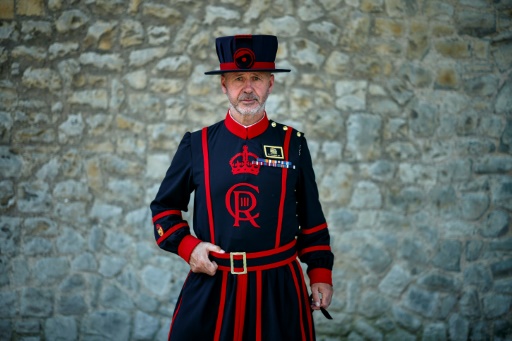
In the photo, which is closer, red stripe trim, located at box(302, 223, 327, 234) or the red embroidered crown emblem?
the red embroidered crown emblem

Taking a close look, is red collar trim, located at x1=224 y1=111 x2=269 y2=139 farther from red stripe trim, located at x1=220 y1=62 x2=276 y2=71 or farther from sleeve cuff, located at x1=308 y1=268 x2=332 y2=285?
sleeve cuff, located at x1=308 y1=268 x2=332 y2=285

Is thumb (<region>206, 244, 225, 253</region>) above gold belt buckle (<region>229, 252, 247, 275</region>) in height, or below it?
above

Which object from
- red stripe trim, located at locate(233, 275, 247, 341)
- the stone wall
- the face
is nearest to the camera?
red stripe trim, located at locate(233, 275, 247, 341)

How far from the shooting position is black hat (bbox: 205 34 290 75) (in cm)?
195

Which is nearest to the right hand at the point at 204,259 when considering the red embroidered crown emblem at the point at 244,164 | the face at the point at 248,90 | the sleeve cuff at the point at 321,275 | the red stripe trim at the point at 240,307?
the red stripe trim at the point at 240,307

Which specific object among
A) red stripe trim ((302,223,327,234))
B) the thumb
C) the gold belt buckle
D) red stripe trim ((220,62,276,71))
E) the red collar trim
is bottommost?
the gold belt buckle

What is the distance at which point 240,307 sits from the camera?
192 centimetres

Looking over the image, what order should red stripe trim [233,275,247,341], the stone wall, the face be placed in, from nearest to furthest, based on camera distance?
red stripe trim [233,275,247,341]
the face
the stone wall

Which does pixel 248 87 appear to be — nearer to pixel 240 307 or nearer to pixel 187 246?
pixel 187 246

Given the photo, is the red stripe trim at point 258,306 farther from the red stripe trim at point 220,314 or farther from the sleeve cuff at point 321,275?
the sleeve cuff at point 321,275

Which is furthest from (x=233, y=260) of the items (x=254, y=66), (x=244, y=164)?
(x=254, y=66)

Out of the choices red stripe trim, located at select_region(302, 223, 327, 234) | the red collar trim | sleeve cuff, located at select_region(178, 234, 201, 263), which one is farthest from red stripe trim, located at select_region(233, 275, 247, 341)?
the red collar trim

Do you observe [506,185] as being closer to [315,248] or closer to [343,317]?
[343,317]

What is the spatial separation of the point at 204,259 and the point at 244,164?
38 centimetres
